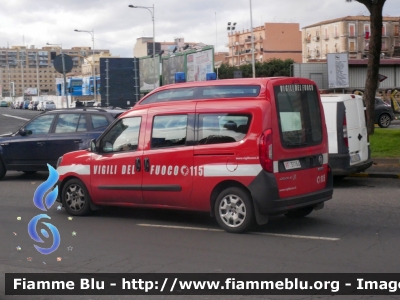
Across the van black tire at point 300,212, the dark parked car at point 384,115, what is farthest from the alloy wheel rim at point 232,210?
the dark parked car at point 384,115

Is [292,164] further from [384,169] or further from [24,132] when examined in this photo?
[24,132]

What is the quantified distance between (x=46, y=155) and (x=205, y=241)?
7553mm

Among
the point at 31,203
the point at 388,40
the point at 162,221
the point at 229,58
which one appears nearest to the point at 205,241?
the point at 162,221

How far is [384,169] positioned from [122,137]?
→ 7592 millimetres

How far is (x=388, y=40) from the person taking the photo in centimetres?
10038

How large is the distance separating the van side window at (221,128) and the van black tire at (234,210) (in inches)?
26.9

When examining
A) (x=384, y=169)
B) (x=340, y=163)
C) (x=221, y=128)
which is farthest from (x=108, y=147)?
(x=384, y=169)

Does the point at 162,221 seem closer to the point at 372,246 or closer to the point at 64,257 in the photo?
the point at 64,257

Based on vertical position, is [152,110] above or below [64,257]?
above

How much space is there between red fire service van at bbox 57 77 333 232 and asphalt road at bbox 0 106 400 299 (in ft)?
1.28

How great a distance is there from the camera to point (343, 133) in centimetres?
1226

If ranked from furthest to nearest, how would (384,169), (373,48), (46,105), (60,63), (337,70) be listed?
(46,105) → (337,70) → (60,63) → (373,48) → (384,169)

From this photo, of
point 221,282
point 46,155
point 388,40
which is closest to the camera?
point 221,282

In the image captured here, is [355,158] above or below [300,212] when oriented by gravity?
above
